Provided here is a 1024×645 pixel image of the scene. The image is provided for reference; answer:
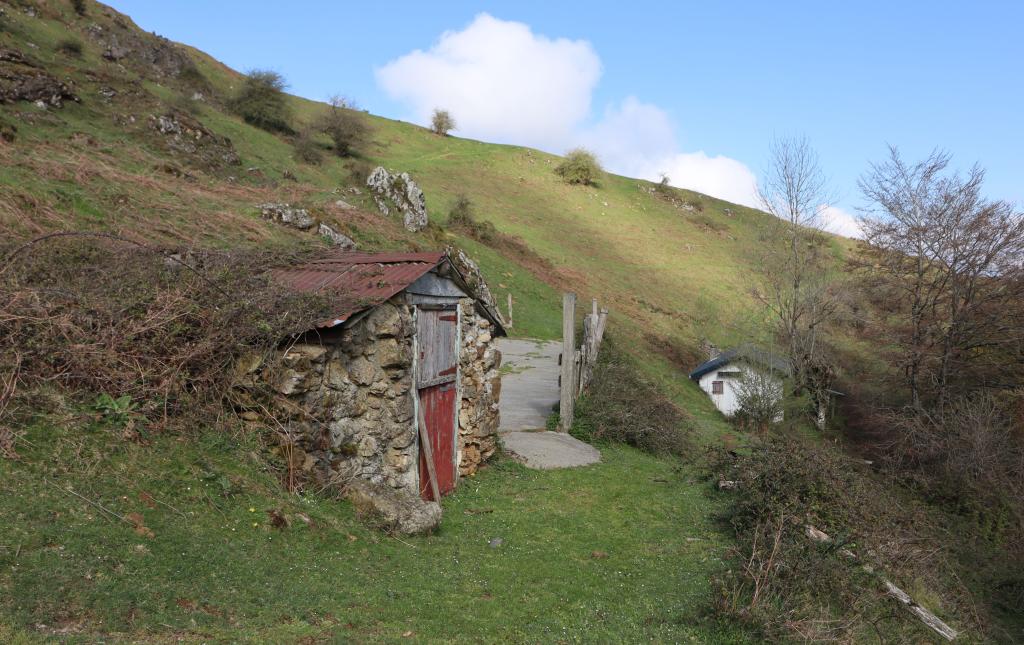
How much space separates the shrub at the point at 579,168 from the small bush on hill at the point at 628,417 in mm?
47347

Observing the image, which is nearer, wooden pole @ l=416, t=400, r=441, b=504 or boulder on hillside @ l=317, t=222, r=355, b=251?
wooden pole @ l=416, t=400, r=441, b=504

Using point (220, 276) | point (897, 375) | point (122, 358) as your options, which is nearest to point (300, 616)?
point (122, 358)

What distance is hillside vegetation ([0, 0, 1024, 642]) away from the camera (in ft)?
17.5

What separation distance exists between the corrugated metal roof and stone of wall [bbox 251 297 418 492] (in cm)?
28

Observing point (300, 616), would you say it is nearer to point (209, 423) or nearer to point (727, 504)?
point (209, 423)

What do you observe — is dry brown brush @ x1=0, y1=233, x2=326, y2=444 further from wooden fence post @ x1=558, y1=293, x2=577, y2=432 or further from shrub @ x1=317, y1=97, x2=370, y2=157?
shrub @ x1=317, y1=97, x2=370, y2=157

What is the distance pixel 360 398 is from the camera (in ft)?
28.6

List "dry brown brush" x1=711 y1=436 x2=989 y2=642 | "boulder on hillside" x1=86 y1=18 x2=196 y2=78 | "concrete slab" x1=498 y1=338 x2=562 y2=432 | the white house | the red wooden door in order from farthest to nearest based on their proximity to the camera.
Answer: "boulder on hillside" x1=86 y1=18 x2=196 y2=78 → the white house → "concrete slab" x1=498 y1=338 x2=562 y2=432 → the red wooden door → "dry brown brush" x1=711 y1=436 x2=989 y2=642

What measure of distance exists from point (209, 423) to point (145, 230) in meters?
9.44

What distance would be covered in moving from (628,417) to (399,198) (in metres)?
17.5

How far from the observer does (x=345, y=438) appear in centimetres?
850

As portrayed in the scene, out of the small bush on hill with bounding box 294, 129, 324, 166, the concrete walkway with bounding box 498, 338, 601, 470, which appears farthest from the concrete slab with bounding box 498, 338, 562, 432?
the small bush on hill with bounding box 294, 129, 324, 166

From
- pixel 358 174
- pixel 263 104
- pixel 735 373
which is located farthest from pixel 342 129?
pixel 735 373

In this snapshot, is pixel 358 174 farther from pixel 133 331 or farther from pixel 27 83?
pixel 133 331
